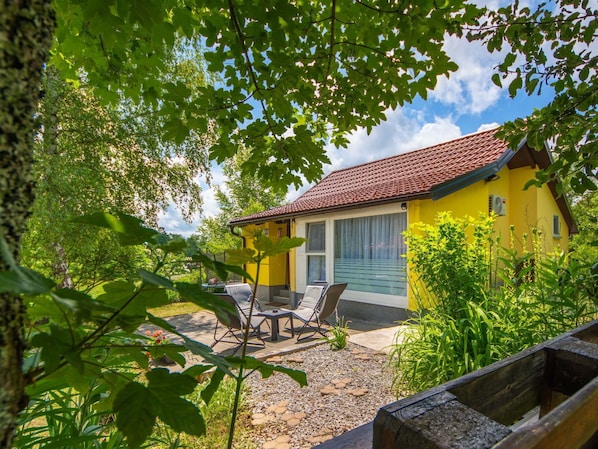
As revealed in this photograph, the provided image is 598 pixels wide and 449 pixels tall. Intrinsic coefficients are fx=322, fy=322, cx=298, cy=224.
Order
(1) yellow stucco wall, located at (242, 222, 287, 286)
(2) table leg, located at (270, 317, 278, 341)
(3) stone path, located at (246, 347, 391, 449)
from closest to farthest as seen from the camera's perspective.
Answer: (3) stone path, located at (246, 347, 391, 449) → (2) table leg, located at (270, 317, 278, 341) → (1) yellow stucco wall, located at (242, 222, 287, 286)

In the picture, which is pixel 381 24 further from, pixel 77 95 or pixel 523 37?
pixel 77 95

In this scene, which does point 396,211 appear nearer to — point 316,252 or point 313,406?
point 316,252

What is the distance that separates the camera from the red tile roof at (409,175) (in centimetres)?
701

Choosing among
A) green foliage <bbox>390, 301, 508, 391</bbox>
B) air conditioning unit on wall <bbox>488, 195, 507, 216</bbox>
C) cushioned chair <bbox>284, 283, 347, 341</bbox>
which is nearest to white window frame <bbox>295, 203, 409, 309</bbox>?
cushioned chair <bbox>284, 283, 347, 341</bbox>

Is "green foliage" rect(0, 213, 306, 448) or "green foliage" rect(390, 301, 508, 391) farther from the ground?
"green foliage" rect(0, 213, 306, 448)

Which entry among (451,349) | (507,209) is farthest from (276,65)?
(507,209)

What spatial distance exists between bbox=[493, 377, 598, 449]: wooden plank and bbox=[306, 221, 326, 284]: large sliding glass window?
8.36 metres

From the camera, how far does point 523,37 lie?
225 centimetres

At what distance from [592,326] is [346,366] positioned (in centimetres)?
333

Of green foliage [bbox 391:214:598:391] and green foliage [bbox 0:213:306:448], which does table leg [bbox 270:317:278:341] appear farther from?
green foliage [bbox 0:213:306:448]

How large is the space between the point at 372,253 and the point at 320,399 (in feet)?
15.7

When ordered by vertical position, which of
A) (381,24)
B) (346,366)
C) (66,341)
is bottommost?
(346,366)

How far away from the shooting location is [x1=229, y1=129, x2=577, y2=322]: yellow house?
23.1 ft

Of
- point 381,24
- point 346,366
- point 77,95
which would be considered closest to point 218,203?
point 77,95
